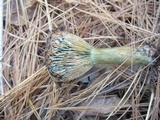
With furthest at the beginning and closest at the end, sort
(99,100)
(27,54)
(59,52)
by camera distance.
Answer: (27,54)
(99,100)
(59,52)

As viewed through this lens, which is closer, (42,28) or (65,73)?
(65,73)

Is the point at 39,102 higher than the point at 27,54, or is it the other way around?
the point at 27,54

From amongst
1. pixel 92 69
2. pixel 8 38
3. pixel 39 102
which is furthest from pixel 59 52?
pixel 8 38

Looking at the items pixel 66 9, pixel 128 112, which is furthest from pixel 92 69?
pixel 66 9

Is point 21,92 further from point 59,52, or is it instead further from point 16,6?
point 16,6

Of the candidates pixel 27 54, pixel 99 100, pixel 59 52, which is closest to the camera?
pixel 59 52

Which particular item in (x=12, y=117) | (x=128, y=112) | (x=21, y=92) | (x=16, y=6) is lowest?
(x=128, y=112)
